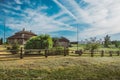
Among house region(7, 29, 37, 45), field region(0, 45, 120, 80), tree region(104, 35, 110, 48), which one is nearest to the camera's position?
field region(0, 45, 120, 80)

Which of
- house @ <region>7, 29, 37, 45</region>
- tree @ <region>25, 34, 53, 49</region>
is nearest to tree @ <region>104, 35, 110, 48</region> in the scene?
house @ <region>7, 29, 37, 45</region>

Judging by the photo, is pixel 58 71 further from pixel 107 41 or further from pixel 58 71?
pixel 107 41

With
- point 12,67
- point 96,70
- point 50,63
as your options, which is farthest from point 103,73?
point 12,67

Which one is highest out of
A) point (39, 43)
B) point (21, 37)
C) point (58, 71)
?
point (21, 37)

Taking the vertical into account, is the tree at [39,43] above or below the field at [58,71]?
above

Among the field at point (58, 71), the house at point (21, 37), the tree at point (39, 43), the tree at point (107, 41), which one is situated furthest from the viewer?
the tree at point (107, 41)

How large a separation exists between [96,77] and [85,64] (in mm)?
3655

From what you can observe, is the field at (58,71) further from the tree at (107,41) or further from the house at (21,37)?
the tree at (107,41)

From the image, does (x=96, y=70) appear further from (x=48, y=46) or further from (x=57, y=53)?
(x=48, y=46)

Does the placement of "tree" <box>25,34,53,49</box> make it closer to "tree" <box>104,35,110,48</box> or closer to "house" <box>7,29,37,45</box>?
"house" <box>7,29,37,45</box>

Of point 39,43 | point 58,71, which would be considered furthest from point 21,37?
point 58,71

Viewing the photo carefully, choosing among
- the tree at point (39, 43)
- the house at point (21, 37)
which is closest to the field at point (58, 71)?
the tree at point (39, 43)

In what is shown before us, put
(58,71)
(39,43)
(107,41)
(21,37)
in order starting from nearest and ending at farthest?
1. (58,71)
2. (39,43)
3. (21,37)
4. (107,41)

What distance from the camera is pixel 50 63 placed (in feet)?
63.6
